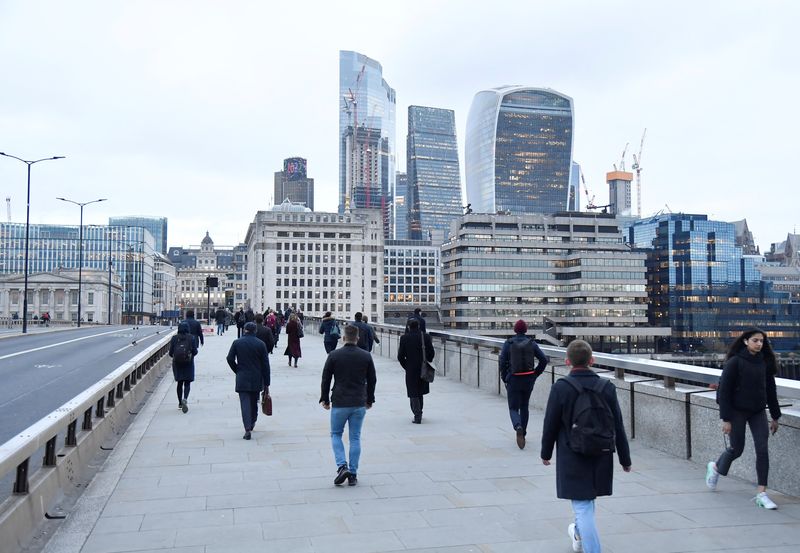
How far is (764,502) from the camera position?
699cm

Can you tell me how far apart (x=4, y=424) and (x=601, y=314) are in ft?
504

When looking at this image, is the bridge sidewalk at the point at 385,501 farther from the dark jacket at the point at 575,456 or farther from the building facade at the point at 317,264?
the building facade at the point at 317,264

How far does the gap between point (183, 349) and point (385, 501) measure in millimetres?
7951

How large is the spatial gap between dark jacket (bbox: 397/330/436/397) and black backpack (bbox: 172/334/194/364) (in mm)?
4632

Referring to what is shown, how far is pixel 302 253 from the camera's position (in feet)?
576

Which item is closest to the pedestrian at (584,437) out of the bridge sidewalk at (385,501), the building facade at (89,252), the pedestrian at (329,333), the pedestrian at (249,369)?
the bridge sidewalk at (385,501)

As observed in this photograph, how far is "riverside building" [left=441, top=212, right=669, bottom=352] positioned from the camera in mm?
156625

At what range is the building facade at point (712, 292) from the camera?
180 m

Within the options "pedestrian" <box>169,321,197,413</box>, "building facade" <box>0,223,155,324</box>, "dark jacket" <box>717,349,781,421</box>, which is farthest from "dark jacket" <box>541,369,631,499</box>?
"building facade" <box>0,223,155,324</box>

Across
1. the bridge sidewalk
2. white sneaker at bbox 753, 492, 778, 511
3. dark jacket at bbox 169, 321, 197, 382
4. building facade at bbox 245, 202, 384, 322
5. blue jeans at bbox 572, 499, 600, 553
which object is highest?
building facade at bbox 245, 202, 384, 322

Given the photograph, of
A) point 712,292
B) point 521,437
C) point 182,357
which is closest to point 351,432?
point 521,437

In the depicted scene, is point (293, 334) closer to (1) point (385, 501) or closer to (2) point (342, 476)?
(2) point (342, 476)

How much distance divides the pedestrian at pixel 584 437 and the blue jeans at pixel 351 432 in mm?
3220

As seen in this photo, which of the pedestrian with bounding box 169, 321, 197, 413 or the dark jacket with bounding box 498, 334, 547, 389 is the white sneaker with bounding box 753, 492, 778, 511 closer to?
the dark jacket with bounding box 498, 334, 547, 389
